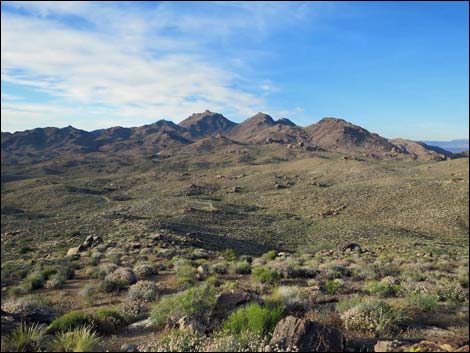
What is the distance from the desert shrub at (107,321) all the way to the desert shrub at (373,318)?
5230mm

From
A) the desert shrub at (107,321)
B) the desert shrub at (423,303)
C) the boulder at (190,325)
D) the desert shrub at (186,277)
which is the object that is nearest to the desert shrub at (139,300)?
the desert shrub at (107,321)

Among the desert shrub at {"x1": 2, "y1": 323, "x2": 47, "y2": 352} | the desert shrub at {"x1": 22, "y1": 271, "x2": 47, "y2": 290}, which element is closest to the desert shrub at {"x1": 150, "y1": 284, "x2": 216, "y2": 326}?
the desert shrub at {"x1": 2, "y1": 323, "x2": 47, "y2": 352}

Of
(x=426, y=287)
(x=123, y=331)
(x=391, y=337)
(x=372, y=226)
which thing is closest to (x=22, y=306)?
(x=123, y=331)

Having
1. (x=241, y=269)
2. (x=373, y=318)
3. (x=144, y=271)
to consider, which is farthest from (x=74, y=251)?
(x=373, y=318)

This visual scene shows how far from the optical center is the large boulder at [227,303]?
321 inches

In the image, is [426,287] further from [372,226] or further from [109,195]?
[109,195]

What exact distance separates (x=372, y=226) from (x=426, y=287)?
109 feet

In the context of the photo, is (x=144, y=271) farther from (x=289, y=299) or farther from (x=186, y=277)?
(x=289, y=299)

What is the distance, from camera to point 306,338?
6086 mm

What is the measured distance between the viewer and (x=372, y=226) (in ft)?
142

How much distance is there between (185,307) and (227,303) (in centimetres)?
98

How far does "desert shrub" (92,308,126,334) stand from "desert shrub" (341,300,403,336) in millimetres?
5230

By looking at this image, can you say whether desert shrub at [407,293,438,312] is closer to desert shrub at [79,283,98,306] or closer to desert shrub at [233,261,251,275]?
desert shrub at [233,261,251,275]

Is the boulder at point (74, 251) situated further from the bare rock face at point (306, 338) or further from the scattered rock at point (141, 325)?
the bare rock face at point (306, 338)
